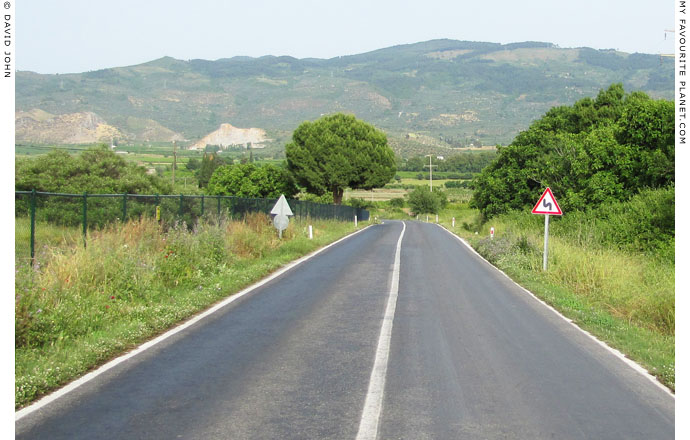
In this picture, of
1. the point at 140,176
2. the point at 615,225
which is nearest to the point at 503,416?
the point at 615,225

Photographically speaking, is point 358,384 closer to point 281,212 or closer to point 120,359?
point 120,359

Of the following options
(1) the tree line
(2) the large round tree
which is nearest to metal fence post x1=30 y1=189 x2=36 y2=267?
(1) the tree line

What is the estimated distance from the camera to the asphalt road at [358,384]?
600 cm

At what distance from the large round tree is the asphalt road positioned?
6150cm

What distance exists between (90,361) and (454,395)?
4.39 meters

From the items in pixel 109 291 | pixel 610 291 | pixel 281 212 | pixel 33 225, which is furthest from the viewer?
pixel 281 212

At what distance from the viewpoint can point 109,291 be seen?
12062 mm

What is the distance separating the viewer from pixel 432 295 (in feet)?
48.6

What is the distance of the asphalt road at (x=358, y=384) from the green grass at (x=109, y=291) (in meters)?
0.53

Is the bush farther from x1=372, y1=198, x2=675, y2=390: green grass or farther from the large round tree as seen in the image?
x1=372, y1=198, x2=675, y2=390: green grass

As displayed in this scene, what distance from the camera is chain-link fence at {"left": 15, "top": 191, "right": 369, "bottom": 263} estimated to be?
13586 mm

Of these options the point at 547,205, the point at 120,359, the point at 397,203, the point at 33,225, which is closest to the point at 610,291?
the point at 547,205

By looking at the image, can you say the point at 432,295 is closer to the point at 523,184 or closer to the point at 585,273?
the point at 585,273

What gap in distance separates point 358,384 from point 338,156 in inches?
2622
